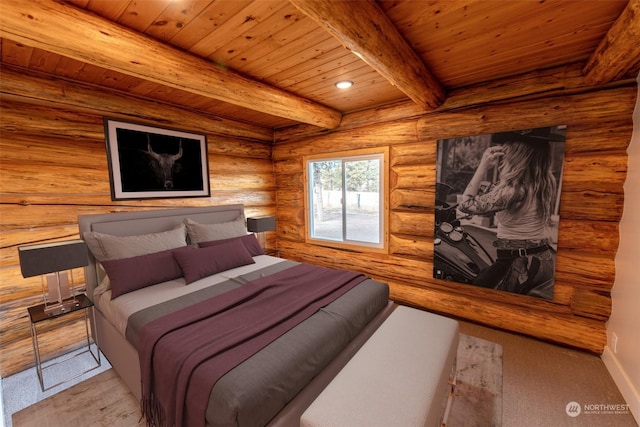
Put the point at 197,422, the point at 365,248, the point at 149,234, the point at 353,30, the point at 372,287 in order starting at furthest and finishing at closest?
the point at 365,248 → the point at 149,234 → the point at 372,287 → the point at 353,30 → the point at 197,422

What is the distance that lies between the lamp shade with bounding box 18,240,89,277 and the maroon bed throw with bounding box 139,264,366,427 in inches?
38.9

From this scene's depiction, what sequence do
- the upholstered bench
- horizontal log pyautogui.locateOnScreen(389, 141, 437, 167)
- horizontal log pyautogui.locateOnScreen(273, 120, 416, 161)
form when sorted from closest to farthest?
the upholstered bench
horizontal log pyautogui.locateOnScreen(389, 141, 437, 167)
horizontal log pyautogui.locateOnScreen(273, 120, 416, 161)

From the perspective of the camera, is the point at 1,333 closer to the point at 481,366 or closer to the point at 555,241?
the point at 481,366

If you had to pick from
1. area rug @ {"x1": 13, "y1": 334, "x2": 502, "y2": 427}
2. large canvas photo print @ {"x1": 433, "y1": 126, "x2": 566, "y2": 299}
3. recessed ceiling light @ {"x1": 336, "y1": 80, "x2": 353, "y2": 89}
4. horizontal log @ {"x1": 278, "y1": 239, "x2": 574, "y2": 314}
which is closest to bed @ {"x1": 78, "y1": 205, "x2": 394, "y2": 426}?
area rug @ {"x1": 13, "y1": 334, "x2": 502, "y2": 427}

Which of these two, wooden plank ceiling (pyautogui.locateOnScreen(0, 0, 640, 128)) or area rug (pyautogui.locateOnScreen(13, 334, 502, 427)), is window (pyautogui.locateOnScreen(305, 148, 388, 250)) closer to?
wooden plank ceiling (pyautogui.locateOnScreen(0, 0, 640, 128))

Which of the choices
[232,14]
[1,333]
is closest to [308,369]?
[232,14]

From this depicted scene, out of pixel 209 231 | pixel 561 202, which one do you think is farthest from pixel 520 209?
pixel 209 231

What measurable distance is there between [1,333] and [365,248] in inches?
139

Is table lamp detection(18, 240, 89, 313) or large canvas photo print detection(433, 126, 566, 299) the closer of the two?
table lamp detection(18, 240, 89, 313)

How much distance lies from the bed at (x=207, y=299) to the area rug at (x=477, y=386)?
0.71 meters

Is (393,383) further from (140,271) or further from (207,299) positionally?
(140,271)

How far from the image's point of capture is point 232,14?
153 cm

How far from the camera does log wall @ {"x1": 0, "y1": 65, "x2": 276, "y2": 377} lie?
2102 mm

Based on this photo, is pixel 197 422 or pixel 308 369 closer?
pixel 197 422
